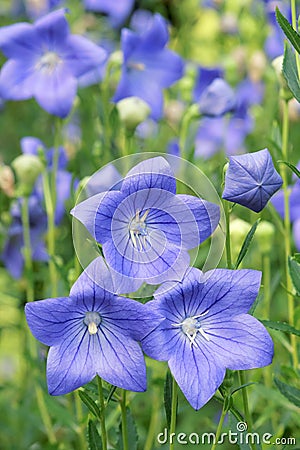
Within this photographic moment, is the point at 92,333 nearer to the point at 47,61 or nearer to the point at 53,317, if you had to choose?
the point at 53,317

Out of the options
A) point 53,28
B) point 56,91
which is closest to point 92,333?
point 56,91

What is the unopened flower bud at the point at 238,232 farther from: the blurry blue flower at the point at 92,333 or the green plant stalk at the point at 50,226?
the blurry blue flower at the point at 92,333

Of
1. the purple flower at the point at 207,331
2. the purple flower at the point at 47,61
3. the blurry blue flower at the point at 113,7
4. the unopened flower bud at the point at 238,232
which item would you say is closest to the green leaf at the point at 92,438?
the purple flower at the point at 207,331

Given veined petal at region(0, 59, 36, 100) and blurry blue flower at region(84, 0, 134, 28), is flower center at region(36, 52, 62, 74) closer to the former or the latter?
veined petal at region(0, 59, 36, 100)

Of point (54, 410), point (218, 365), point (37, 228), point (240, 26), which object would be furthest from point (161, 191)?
point (240, 26)

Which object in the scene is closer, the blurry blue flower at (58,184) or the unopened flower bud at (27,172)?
the unopened flower bud at (27,172)

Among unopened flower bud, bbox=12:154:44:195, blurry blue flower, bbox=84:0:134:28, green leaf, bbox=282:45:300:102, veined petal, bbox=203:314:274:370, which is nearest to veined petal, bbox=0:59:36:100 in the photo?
unopened flower bud, bbox=12:154:44:195
